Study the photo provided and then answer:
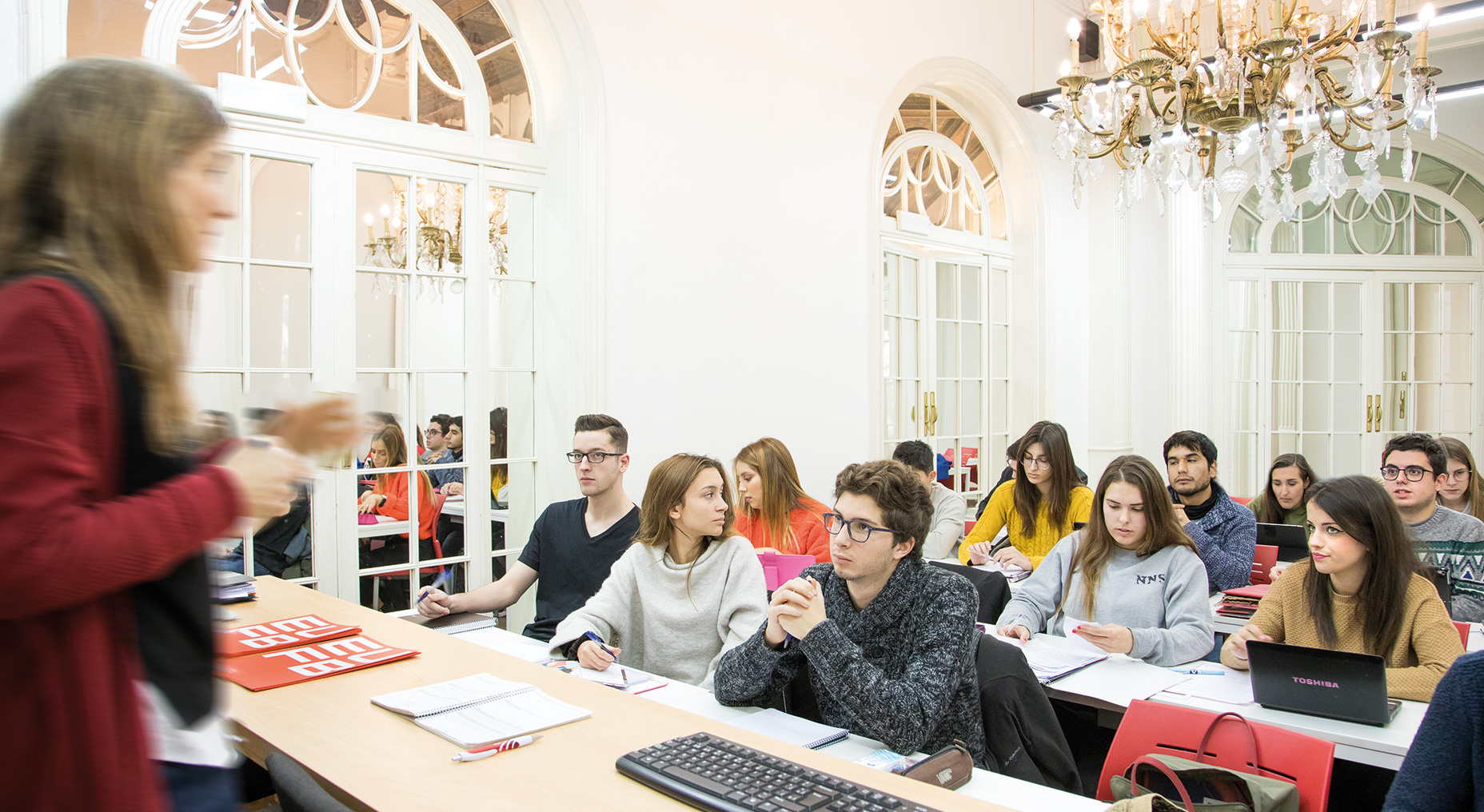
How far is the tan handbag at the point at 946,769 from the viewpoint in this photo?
1688 mm

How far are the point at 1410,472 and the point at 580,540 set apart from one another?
323 centimetres

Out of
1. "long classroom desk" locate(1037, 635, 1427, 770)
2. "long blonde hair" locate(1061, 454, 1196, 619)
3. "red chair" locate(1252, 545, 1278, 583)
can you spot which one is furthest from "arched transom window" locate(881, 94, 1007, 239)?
"long classroom desk" locate(1037, 635, 1427, 770)

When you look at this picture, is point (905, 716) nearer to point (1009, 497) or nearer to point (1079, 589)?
point (1079, 589)

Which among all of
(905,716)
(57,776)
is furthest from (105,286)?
(905,716)

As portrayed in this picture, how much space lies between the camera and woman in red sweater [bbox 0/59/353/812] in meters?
0.85

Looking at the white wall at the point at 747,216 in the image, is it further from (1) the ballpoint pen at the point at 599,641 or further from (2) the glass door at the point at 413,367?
(1) the ballpoint pen at the point at 599,641

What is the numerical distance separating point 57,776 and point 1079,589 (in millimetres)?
3120

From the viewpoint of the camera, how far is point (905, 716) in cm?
199

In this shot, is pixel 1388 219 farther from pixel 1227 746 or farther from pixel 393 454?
pixel 393 454

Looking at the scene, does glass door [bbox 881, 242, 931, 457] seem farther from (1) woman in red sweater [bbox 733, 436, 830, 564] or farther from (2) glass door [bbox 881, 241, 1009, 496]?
(1) woman in red sweater [bbox 733, 436, 830, 564]

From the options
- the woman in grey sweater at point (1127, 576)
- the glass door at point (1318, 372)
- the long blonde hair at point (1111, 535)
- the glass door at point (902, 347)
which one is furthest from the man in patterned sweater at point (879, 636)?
the glass door at point (1318, 372)

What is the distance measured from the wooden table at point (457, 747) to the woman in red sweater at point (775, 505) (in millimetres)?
2289

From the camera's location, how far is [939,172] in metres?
7.20

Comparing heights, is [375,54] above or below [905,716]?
above
